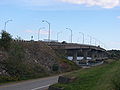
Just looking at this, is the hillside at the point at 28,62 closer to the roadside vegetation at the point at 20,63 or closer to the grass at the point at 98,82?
the roadside vegetation at the point at 20,63

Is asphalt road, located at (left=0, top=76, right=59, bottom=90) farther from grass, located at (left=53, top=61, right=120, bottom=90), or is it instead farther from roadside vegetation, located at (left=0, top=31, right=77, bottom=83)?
grass, located at (left=53, top=61, right=120, bottom=90)

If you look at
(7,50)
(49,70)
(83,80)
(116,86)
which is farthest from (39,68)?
(116,86)

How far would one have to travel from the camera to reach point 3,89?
1275 inches

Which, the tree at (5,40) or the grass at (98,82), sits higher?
the tree at (5,40)

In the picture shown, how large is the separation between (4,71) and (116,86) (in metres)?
34.9

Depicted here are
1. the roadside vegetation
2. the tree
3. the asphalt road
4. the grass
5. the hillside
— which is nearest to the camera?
the grass

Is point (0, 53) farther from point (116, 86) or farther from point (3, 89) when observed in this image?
point (116, 86)

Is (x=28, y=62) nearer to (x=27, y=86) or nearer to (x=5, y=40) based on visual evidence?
(x=5, y=40)

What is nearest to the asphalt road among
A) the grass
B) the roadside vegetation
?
the roadside vegetation

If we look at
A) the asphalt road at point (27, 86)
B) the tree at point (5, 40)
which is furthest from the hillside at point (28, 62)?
the asphalt road at point (27, 86)

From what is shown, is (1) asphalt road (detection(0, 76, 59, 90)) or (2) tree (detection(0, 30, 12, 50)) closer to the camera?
(1) asphalt road (detection(0, 76, 59, 90))

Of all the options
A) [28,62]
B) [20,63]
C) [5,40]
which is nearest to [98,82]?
[20,63]

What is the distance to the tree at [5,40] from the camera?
52.3 m

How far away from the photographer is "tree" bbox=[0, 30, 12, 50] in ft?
172
